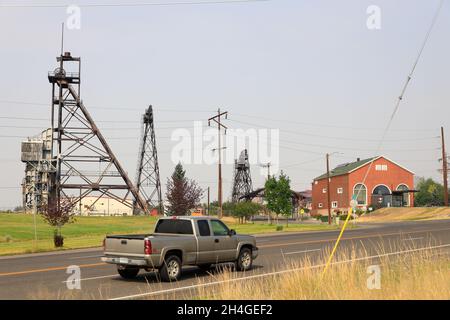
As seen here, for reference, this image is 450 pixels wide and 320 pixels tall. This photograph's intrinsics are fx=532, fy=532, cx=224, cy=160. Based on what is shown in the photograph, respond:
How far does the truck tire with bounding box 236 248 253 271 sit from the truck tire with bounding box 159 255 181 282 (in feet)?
7.68

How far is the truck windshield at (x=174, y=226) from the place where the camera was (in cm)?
1488

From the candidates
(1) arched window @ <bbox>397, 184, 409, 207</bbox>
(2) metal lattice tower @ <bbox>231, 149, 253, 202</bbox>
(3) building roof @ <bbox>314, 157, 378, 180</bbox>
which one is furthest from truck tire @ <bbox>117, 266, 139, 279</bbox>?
(2) metal lattice tower @ <bbox>231, 149, 253, 202</bbox>

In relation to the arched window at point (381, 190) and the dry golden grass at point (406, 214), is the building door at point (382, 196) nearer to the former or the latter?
the arched window at point (381, 190)

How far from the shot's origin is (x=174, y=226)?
15180 mm

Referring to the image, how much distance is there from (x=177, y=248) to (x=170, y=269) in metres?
0.58

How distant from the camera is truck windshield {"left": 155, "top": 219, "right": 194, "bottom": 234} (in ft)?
48.8

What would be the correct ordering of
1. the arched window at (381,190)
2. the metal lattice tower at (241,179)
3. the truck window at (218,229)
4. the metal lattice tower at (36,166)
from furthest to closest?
the metal lattice tower at (241,179) → the arched window at (381,190) → the metal lattice tower at (36,166) → the truck window at (218,229)

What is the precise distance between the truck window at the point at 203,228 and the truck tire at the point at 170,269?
1.27 metres

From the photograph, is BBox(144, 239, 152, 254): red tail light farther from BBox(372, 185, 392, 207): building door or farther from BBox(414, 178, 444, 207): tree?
BBox(414, 178, 444, 207): tree

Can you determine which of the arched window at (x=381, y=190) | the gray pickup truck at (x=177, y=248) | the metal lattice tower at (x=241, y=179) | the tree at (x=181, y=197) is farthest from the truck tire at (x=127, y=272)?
the metal lattice tower at (x=241, y=179)

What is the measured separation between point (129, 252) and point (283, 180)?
147 feet

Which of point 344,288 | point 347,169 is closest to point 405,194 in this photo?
point 347,169
